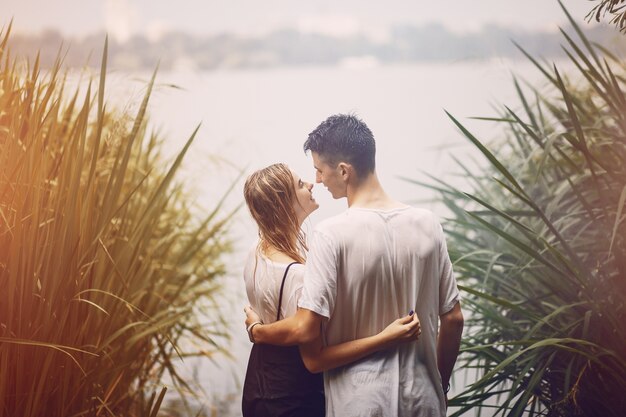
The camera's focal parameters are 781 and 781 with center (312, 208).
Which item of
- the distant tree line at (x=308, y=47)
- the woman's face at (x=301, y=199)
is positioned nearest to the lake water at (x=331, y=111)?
the distant tree line at (x=308, y=47)

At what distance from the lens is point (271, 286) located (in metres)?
1.78

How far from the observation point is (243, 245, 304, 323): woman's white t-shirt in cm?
177

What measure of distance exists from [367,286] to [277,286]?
0.75 ft

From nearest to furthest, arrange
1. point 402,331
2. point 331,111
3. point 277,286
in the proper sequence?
1. point 402,331
2. point 277,286
3. point 331,111

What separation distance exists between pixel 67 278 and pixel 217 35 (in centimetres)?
436

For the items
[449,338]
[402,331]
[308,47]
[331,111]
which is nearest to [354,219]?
[402,331]

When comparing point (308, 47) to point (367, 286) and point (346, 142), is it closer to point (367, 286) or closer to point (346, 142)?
point (346, 142)

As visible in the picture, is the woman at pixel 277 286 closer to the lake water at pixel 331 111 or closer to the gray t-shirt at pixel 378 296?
the gray t-shirt at pixel 378 296

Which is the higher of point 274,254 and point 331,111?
point 331,111

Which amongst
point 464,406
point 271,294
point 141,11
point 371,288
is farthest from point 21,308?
point 141,11

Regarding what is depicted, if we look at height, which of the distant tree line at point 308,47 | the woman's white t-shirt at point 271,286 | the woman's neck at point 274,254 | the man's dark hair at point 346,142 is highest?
the distant tree line at point 308,47

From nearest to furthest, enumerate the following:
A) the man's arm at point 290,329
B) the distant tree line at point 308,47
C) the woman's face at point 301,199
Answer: the man's arm at point 290,329
the woman's face at point 301,199
the distant tree line at point 308,47

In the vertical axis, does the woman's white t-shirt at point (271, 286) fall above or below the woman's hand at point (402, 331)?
above

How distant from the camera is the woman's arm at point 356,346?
5.37 feet
